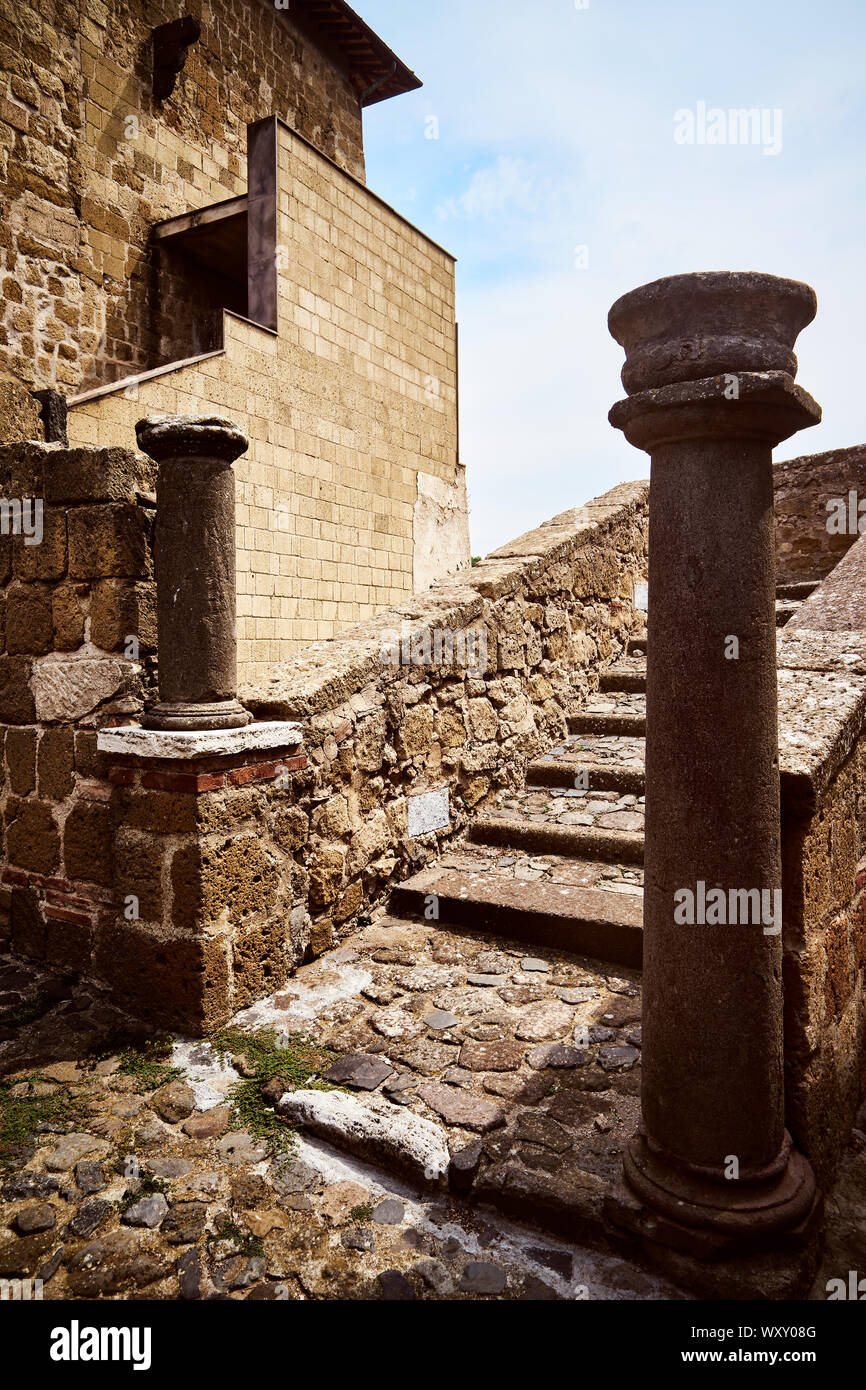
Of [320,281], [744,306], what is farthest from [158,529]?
[320,281]

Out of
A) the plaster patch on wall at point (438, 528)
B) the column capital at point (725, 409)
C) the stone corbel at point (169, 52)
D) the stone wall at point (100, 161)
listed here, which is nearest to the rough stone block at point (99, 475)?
the column capital at point (725, 409)

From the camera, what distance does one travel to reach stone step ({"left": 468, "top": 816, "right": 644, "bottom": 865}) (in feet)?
12.3

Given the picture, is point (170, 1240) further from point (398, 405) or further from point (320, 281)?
point (398, 405)

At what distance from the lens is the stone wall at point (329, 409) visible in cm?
630

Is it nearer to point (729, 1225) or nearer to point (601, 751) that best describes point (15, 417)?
point (601, 751)

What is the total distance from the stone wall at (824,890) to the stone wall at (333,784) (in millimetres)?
1758

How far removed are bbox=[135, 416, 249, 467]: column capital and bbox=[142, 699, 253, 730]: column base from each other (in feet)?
2.96

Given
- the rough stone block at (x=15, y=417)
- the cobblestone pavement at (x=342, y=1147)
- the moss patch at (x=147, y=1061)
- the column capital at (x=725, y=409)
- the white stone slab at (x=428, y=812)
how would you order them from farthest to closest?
the white stone slab at (x=428, y=812) → the rough stone block at (x=15, y=417) → the moss patch at (x=147, y=1061) → the cobblestone pavement at (x=342, y=1147) → the column capital at (x=725, y=409)

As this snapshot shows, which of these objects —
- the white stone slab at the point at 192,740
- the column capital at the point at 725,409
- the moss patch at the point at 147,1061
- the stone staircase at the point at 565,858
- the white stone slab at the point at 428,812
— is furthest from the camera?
the white stone slab at the point at 428,812

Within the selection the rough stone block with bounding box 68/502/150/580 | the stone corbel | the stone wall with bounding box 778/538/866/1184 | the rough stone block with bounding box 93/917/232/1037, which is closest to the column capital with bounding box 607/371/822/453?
the stone wall with bounding box 778/538/866/1184

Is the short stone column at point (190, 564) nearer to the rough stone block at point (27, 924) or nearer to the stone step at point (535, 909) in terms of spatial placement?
the rough stone block at point (27, 924)

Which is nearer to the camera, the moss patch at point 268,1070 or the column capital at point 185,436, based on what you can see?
the moss patch at point 268,1070

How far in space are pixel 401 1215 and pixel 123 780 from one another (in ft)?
5.71

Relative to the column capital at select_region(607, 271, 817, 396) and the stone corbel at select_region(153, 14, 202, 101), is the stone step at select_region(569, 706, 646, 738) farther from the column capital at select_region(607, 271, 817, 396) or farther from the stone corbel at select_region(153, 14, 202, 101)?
the stone corbel at select_region(153, 14, 202, 101)
